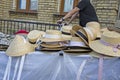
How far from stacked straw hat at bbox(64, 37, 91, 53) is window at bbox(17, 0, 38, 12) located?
21.3 feet

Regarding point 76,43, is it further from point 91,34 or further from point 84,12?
point 84,12

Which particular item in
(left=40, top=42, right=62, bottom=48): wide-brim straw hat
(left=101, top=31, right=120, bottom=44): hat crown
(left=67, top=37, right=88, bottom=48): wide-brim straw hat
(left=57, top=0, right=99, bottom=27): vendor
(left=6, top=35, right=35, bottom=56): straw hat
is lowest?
(left=6, top=35, right=35, bottom=56): straw hat

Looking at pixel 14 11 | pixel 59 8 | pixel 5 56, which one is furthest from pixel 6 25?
pixel 5 56

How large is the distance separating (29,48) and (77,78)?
628 mm

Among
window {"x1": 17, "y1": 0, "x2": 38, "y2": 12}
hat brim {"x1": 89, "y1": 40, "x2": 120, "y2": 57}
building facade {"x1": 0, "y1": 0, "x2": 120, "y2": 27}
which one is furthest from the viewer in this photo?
window {"x1": 17, "y1": 0, "x2": 38, "y2": 12}

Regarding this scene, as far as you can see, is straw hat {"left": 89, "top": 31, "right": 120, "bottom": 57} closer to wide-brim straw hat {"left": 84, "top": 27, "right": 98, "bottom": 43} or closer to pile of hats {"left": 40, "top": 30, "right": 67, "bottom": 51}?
Answer: wide-brim straw hat {"left": 84, "top": 27, "right": 98, "bottom": 43}

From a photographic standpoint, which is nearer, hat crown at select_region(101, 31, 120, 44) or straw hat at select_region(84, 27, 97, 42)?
hat crown at select_region(101, 31, 120, 44)

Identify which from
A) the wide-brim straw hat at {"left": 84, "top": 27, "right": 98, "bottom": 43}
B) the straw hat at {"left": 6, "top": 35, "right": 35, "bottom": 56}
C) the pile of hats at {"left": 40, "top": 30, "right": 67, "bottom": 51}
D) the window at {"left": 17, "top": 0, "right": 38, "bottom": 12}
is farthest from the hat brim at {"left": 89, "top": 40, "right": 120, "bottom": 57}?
the window at {"left": 17, "top": 0, "right": 38, "bottom": 12}

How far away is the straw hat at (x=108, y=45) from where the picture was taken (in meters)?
2.28

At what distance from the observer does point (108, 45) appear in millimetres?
2373

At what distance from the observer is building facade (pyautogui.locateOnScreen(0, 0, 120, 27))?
6360mm

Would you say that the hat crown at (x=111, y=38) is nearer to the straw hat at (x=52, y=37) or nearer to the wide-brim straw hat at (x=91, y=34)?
the wide-brim straw hat at (x=91, y=34)

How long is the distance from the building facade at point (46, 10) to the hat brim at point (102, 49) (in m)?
4.04

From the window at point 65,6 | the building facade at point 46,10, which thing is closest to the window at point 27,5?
the building facade at point 46,10
